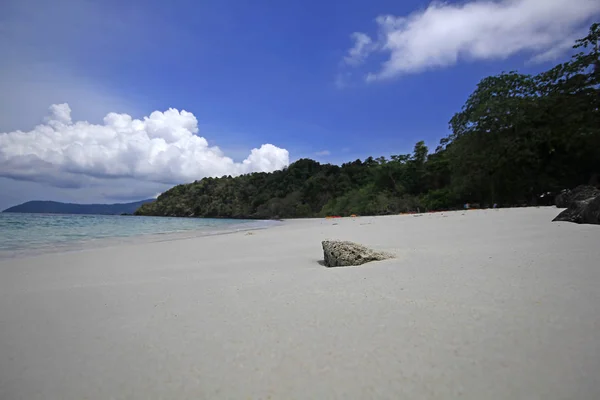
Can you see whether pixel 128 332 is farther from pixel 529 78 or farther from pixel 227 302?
pixel 529 78

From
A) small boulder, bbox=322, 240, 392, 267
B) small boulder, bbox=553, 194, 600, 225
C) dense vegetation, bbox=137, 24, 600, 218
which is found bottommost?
small boulder, bbox=322, 240, 392, 267

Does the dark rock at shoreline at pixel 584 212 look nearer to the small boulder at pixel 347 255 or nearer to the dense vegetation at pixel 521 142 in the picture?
the small boulder at pixel 347 255

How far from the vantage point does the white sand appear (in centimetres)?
106

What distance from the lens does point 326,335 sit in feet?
4.79

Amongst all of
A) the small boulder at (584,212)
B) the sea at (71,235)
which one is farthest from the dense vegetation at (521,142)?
the sea at (71,235)

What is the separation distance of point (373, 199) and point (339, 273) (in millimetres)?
31996

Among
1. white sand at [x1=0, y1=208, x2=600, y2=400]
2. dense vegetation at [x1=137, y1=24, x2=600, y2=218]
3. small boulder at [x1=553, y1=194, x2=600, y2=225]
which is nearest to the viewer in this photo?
white sand at [x1=0, y1=208, x2=600, y2=400]

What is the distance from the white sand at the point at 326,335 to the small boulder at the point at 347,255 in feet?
1.47

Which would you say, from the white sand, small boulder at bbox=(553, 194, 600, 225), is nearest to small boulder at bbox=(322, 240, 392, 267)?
the white sand

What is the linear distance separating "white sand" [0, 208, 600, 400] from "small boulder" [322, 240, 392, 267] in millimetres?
449

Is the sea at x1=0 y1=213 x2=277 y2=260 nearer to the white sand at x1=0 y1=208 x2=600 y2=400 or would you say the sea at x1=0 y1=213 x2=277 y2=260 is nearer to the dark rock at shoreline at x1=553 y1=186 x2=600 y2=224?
the white sand at x1=0 y1=208 x2=600 y2=400

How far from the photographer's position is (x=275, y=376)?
114 centimetres

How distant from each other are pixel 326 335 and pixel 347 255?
1.90 meters

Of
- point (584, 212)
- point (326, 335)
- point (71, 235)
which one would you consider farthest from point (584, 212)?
point (71, 235)
